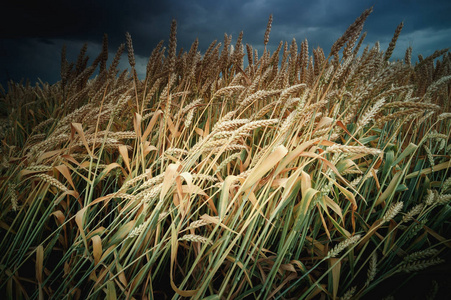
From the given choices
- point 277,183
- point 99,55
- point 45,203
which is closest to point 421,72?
point 277,183

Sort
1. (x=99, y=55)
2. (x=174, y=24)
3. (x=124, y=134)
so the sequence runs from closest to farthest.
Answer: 1. (x=124, y=134)
2. (x=174, y=24)
3. (x=99, y=55)

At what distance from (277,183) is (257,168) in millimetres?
148

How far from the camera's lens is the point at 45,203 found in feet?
4.35

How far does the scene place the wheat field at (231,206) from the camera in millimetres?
863

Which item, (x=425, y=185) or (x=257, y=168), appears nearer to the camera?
(x=257, y=168)

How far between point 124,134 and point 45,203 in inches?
25.9

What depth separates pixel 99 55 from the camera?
1.79 metres

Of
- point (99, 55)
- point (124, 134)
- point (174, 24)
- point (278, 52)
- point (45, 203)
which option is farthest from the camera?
point (278, 52)

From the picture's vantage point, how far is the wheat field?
863mm

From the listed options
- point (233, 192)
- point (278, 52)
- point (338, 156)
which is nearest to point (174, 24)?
point (278, 52)

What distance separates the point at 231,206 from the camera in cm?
113

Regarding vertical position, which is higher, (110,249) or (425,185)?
(425,185)

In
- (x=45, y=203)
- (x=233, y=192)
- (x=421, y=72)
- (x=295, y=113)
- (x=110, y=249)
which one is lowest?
(x=45, y=203)

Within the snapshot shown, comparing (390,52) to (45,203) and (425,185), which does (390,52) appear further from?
(45,203)
